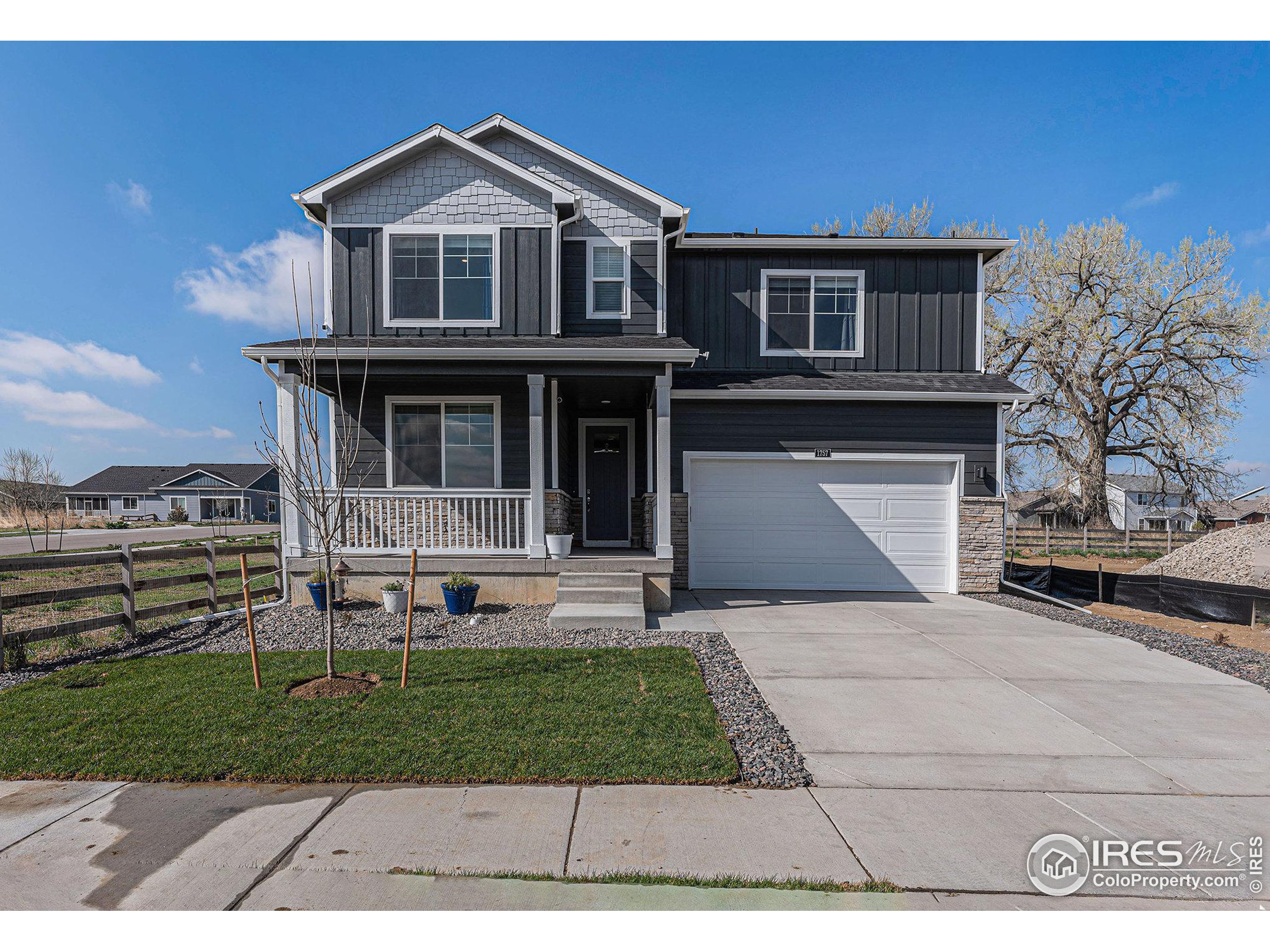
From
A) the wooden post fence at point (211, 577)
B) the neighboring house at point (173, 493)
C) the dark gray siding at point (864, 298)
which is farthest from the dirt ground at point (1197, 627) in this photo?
the neighboring house at point (173, 493)

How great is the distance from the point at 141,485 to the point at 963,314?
70305 millimetres

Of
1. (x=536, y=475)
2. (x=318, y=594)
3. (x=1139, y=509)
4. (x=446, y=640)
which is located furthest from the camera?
(x=1139, y=509)

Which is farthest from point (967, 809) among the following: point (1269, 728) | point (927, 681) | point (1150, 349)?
point (1150, 349)

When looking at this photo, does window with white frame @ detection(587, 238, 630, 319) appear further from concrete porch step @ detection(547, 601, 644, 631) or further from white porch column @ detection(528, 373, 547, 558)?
concrete porch step @ detection(547, 601, 644, 631)

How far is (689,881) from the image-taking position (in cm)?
277

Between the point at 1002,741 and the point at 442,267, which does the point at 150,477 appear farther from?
the point at 1002,741

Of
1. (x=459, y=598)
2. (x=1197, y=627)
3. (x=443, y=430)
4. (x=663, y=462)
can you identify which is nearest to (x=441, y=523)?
(x=459, y=598)

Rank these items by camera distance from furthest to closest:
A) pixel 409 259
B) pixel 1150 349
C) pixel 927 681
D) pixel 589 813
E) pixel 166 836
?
pixel 1150 349 → pixel 409 259 → pixel 927 681 → pixel 589 813 → pixel 166 836

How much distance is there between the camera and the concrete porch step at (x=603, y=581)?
27.8 feet

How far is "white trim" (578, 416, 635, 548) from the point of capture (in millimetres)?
11773

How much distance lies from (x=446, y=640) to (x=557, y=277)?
5.71 meters

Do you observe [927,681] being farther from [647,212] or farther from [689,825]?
[647,212]

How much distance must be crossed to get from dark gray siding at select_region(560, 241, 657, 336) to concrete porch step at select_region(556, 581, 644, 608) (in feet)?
14.3

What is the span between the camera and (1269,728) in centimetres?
468
